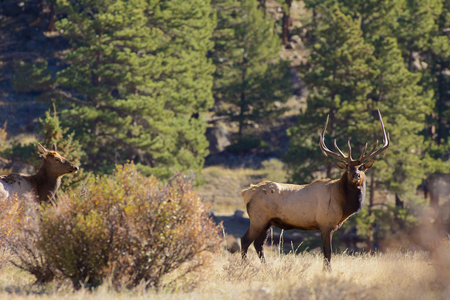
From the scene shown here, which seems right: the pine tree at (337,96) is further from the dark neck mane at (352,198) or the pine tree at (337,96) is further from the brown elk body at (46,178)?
the dark neck mane at (352,198)

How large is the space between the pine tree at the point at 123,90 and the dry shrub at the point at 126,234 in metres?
21.1

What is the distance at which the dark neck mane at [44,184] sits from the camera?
13.1 m

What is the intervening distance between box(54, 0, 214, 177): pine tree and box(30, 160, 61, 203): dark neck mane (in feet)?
51.7

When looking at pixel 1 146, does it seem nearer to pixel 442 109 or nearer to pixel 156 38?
pixel 156 38

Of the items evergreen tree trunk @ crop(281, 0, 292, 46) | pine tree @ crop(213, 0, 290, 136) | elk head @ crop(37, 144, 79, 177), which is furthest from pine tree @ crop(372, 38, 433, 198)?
evergreen tree trunk @ crop(281, 0, 292, 46)

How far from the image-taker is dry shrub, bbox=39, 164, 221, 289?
309 inches

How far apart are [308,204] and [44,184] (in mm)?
5833

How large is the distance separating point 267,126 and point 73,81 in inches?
973

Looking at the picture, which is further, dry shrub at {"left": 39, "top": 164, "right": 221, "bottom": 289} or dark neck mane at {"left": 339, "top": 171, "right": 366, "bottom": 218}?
dark neck mane at {"left": 339, "top": 171, "right": 366, "bottom": 218}

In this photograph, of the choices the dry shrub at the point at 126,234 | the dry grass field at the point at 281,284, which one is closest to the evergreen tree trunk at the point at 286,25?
the dry grass field at the point at 281,284

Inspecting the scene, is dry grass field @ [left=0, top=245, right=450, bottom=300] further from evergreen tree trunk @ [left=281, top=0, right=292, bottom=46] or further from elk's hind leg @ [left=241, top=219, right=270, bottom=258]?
evergreen tree trunk @ [left=281, top=0, right=292, bottom=46]

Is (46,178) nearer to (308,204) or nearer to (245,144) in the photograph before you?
(308,204)

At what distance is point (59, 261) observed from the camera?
7957 mm

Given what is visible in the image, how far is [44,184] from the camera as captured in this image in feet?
43.3
